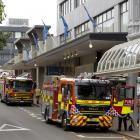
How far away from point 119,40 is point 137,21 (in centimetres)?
269

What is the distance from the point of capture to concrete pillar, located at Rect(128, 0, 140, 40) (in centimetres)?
3335

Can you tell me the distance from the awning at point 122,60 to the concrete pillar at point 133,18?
172cm

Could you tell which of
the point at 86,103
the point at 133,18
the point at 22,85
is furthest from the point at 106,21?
the point at 86,103

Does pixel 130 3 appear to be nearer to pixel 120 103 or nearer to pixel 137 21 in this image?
pixel 137 21

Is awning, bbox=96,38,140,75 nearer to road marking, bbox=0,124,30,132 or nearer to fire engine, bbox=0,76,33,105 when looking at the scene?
road marking, bbox=0,124,30,132

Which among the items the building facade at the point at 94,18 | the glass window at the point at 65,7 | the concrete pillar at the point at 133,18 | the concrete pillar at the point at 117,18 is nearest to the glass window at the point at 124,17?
the building facade at the point at 94,18

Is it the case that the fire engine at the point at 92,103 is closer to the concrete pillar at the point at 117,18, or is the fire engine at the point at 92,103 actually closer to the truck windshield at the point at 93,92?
the truck windshield at the point at 93,92

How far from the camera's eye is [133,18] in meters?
34.0

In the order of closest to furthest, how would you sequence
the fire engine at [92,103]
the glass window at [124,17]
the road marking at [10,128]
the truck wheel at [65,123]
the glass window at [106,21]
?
the road marking at [10,128] < the fire engine at [92,103] < the truck wheel at [65,123] < the glass window at [124,17] < the glass window at [106,21]

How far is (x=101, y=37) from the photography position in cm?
3484

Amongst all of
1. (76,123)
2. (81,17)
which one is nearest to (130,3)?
(76,123)

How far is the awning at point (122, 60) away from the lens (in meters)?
28.4

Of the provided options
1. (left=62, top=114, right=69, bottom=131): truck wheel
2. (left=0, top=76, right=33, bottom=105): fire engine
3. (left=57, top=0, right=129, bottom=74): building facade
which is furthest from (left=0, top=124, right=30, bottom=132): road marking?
(left=0, top=76, right=33, bottom=105): fire engine

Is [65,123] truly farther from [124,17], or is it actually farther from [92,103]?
[124,17]
